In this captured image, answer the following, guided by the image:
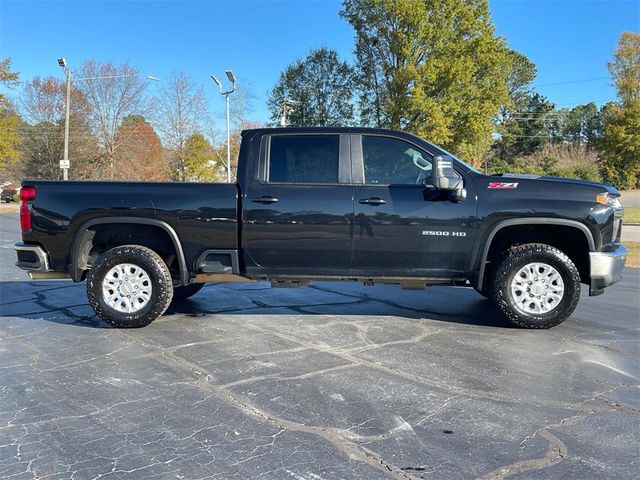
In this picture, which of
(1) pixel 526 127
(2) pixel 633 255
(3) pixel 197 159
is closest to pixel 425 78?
(3) pixel 197 159

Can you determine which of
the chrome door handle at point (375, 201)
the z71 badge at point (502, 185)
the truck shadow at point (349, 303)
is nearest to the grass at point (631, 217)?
the truck shadow at point (349, 303)

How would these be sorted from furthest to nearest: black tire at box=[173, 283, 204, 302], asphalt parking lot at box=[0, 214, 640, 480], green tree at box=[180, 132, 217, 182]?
green tree at box=[180, 132, 217, 182] → black tire at box=[173, 283, 204, 302] → asphalt parking lot at box=[0, 214, 640, 480]

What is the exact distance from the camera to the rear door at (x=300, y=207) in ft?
17.5

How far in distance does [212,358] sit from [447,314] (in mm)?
2946

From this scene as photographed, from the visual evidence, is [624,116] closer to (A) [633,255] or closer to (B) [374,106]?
(B) [374,106]

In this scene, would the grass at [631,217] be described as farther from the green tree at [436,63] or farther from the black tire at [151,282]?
the black tire at [151,282]

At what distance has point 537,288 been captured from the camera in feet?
17.6

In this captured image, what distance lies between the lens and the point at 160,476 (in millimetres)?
2732

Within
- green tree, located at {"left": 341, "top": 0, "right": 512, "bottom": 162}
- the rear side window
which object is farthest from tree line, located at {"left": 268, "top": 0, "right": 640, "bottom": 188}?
the rear side window

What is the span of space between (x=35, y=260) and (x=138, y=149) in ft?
124

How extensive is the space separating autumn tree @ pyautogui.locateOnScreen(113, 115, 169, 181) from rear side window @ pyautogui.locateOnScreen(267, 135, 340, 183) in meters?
36.9

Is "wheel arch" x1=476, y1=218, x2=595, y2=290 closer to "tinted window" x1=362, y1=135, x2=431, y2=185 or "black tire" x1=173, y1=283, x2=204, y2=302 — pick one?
"tinted window" x1=362, y1=135, x2=431, y2=185

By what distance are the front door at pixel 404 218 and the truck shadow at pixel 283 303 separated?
938 millimetres

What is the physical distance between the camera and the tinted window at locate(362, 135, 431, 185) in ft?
17.6
